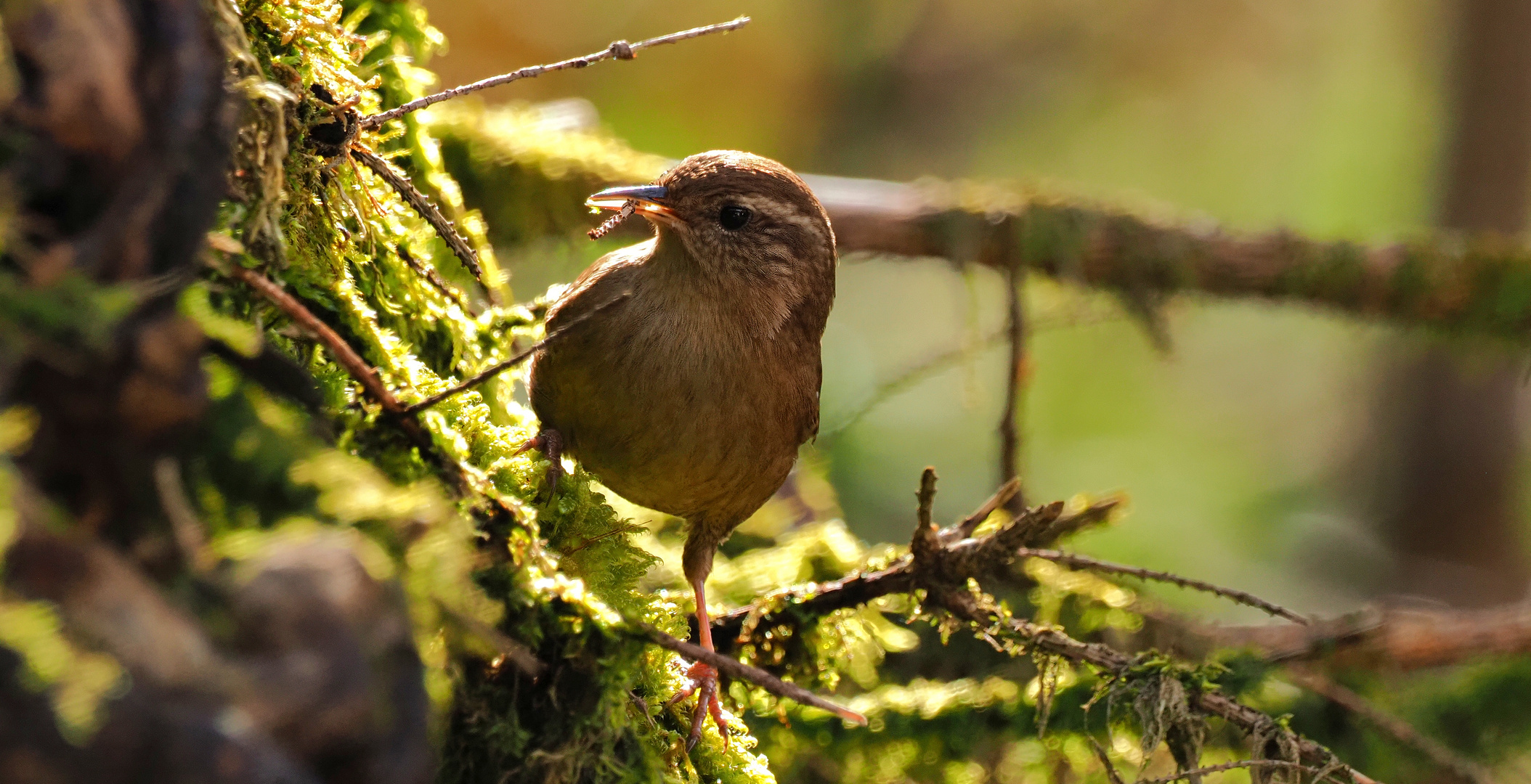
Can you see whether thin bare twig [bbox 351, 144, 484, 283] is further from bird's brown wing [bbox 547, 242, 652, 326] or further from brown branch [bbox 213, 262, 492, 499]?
bird's brown wing [bbox 547, 242, 652, 326]

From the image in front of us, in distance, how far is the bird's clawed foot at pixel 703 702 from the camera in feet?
7.39

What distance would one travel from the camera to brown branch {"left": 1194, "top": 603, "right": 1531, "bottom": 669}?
14.5ft

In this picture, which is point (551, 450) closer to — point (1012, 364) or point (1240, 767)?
point (1240, 767)

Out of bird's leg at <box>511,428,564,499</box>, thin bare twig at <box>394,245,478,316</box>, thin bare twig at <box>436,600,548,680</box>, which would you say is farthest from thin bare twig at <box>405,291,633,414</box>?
bird's leg at <box>511,428,564,499</box>

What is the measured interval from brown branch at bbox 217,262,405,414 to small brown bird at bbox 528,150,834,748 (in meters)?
1.02

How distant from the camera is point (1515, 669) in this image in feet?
15.3

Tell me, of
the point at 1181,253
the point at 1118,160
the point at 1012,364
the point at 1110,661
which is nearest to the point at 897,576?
the point at 1110,661

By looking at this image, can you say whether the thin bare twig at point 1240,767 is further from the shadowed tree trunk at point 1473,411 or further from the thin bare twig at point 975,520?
the shadowed tree trunk at point 1473,411

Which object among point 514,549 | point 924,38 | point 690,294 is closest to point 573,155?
point 690,294

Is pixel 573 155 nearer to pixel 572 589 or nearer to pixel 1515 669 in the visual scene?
pixel 572 589

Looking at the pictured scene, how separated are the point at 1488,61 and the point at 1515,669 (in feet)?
23.8

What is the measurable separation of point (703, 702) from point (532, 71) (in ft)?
4.23

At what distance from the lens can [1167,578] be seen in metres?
2.54

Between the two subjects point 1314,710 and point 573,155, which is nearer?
point 1314,710
